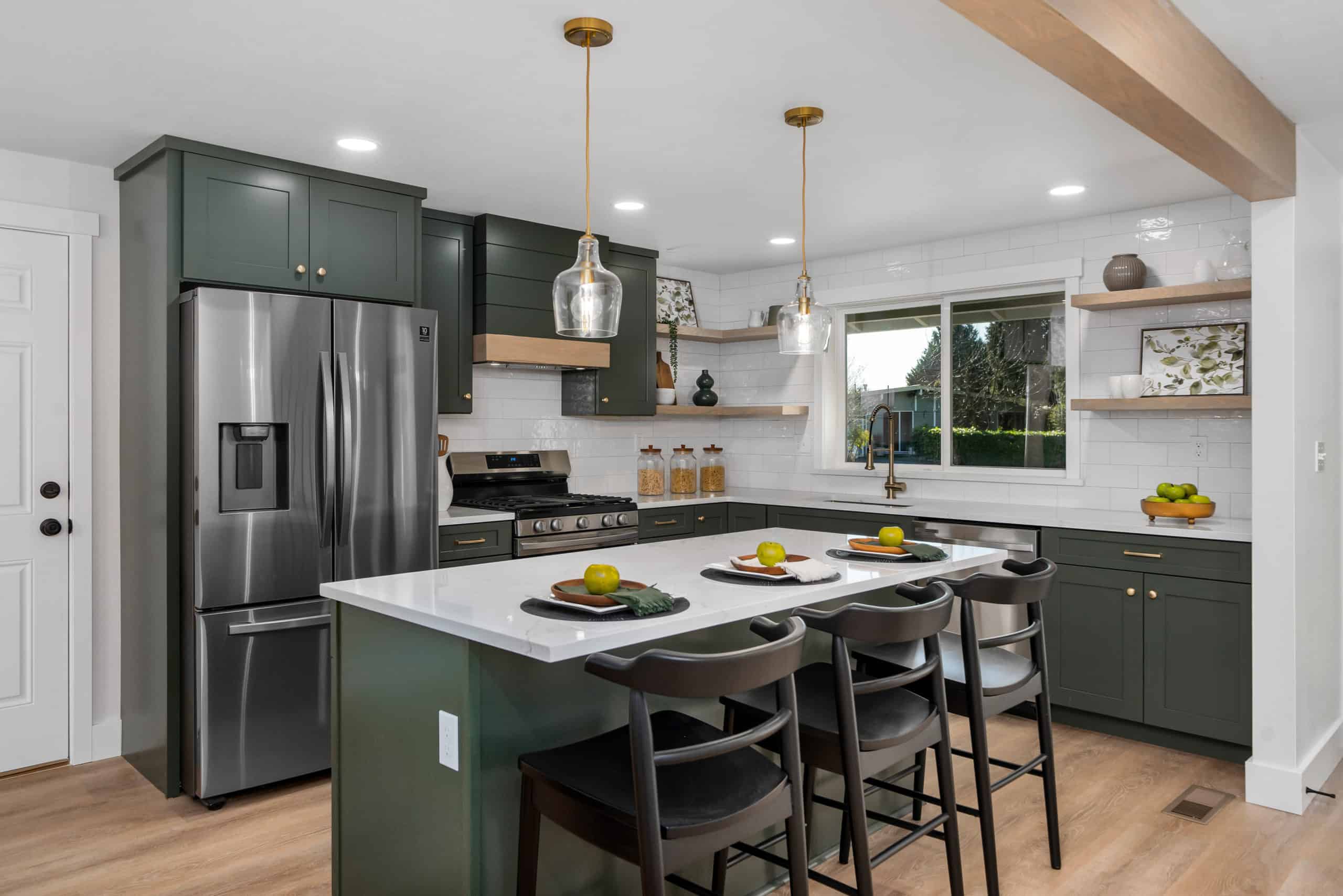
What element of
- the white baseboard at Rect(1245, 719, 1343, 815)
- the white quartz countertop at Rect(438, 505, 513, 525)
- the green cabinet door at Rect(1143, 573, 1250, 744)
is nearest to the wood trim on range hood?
the white quartz countertop at Rect(438, 505, 513, 525)

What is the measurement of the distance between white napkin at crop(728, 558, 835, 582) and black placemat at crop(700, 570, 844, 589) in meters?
0.01

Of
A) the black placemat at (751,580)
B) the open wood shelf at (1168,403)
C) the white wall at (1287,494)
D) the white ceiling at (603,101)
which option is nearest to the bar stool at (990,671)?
the black placemat at (751,580)

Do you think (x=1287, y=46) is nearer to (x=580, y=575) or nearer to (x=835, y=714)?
(x=835, y=714)

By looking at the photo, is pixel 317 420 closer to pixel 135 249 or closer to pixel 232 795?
pixel 135 249

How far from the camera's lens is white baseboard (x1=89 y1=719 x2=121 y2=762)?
3738mm

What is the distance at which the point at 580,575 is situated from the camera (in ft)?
8.42

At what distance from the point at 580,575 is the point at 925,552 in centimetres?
109

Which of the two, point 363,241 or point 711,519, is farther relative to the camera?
point 711,519

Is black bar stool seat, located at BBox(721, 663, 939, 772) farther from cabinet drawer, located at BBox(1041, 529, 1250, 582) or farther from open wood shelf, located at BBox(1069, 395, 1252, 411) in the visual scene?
open wood shelf, located at BBox(1069, 395, 1252, 411)

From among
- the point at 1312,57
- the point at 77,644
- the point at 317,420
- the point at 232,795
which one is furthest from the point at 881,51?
the point at 77,644

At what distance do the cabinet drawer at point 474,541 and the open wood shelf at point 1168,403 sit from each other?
9.23 ft

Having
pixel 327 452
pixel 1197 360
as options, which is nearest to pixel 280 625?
pixel 327 452

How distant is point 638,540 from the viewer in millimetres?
A: 4930

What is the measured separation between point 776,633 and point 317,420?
232cm
